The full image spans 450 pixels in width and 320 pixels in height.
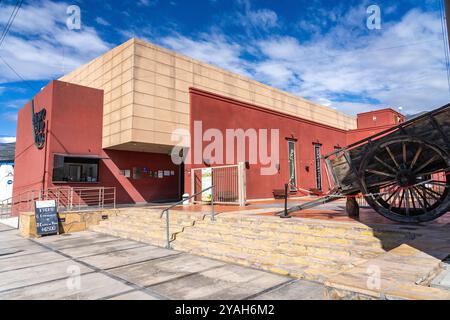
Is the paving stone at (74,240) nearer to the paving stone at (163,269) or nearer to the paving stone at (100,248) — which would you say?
the paving stone at (100,248)

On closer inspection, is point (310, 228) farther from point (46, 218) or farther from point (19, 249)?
point (46, 218)

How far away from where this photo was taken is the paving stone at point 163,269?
5.38 metres

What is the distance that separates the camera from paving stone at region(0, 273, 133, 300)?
4609 millimetres

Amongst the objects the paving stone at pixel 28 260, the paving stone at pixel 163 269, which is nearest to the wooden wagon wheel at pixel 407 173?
the paving stone at pixel 163 269

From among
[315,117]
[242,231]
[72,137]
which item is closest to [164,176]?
[72,137]

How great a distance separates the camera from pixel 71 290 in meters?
4.89

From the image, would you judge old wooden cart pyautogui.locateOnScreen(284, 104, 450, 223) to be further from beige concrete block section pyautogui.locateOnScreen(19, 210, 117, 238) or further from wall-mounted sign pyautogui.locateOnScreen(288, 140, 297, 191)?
wall-mounted sign pyautogui.locateOnScreen(288, 140, 297, 191)

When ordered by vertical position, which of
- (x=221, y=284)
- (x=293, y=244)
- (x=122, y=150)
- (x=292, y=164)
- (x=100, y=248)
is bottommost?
(x=100, y=248)

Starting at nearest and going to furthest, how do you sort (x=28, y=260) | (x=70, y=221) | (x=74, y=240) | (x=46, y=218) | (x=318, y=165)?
(x=28, y=260)
(x=74, y=240)
(x=46, y=218)
(x=70, y=221)
(x=318, y=165)

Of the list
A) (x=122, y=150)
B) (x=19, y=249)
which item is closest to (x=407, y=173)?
(x=19, y=249)

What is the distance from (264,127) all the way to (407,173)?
1194 cm

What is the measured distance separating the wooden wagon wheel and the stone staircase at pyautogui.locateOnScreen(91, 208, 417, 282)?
87 centimetres

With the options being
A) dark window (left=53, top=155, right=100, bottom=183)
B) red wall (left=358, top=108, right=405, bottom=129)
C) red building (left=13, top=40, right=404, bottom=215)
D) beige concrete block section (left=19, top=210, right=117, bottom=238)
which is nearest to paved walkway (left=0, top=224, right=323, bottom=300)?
beige concrete block section (left=19, top=210, right=117, bottom=238)
